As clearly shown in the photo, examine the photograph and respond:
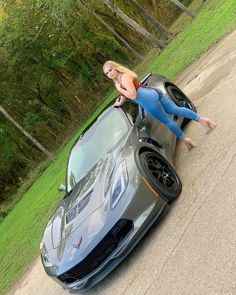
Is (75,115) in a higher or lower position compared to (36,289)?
lower

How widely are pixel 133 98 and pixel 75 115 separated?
26.5 meters

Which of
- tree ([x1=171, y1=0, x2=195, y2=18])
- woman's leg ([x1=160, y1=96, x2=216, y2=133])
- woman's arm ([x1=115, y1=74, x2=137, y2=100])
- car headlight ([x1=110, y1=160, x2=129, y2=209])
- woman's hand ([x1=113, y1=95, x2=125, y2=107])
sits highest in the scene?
woman's arm ([x1=115, y1=74, x2=137, y2=100])

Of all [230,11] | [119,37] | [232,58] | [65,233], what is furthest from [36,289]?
[119,37]

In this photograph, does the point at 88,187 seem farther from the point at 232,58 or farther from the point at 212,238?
the point at 232,58

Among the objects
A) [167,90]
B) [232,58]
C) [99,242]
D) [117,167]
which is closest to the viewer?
[99,242]

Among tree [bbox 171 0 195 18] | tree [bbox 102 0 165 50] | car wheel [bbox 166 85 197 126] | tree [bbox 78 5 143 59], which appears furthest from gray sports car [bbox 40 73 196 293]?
tree [bbox 78 5 143 59]

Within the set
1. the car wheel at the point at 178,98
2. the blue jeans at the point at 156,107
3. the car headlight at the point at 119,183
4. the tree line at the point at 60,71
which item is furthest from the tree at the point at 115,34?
the car headlight at the point at 119,183

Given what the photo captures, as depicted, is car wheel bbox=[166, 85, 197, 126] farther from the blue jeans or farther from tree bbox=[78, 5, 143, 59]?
tree bbox=[78, 5, 143, 59]

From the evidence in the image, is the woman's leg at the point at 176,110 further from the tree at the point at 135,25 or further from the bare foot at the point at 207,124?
the tree at the point at 135,25

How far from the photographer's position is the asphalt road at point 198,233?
430 centimetres

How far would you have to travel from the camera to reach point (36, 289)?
7.91m

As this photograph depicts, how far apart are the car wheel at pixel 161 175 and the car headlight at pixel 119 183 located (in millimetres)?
222

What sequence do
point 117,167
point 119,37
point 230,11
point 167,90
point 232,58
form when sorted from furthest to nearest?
point 119,37 < point 230,11 < point 232,58 < point 167,90 < point 117,167

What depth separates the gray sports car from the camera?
17.6 feet
